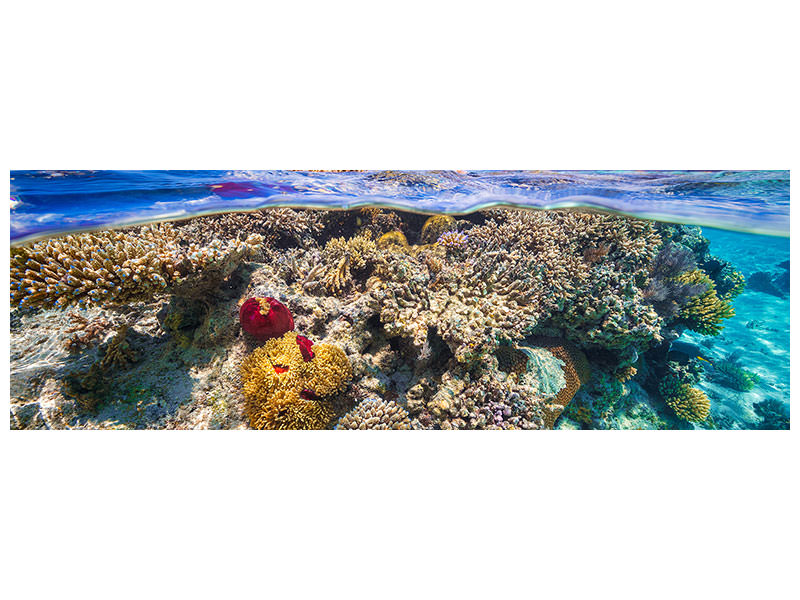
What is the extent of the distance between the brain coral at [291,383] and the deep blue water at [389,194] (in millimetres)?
1807

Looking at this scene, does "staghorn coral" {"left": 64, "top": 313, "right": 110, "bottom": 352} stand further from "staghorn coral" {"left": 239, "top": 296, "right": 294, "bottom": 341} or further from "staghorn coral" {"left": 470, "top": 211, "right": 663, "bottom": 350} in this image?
"staghorn coral" {"left": 470, "top": 211, "right": 663, "bottom": 350}

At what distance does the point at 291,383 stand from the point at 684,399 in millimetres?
4534

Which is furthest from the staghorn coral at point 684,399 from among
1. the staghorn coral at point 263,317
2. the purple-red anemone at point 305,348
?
the staghorn coral at point 263,317

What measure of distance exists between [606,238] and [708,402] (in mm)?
2346

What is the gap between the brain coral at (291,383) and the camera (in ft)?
7.61

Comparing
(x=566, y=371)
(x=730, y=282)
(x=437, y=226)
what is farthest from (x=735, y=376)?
(x=437, y=226)

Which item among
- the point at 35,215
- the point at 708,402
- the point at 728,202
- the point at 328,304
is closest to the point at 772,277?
the point at 728,202

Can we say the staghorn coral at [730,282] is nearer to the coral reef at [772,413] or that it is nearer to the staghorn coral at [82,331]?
the coral reef at [772,413]

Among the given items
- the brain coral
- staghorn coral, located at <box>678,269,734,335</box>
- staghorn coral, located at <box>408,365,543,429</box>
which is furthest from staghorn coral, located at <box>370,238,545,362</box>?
staghorn coral, located at <box>678,269,734,335</box>

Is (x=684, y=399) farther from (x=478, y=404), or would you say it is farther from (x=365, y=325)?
(x=365, y=325)

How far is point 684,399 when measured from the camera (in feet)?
11.6

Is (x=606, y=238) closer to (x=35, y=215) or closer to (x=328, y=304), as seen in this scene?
(x=328, y=304)

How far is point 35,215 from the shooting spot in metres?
2.67
